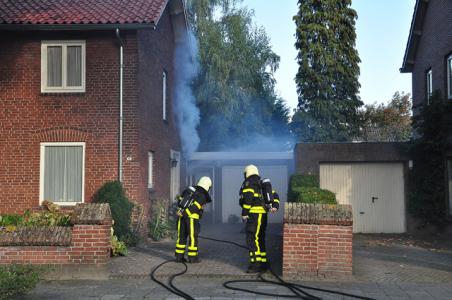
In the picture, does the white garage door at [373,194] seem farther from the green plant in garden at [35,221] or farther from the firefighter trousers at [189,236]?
the green plant in garden at [35,221]

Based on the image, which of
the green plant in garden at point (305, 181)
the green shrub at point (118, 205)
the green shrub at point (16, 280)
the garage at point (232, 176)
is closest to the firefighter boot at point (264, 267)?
the green shrub at point (16, 280)

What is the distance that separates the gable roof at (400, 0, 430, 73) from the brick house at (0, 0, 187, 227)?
9.50 metres

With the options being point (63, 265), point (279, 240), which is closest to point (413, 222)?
point (279, 240)

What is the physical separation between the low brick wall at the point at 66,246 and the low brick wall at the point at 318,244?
10.7 feet

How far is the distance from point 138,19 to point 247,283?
7.86m

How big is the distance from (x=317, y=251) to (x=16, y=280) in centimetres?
476

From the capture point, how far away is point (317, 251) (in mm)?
9273

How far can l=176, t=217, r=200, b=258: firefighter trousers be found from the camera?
35.1 feet

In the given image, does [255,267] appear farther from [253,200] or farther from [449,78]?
[449,78]

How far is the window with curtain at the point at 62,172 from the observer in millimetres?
14594

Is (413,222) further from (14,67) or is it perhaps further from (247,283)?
(14,67)

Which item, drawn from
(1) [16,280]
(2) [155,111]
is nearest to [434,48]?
(2) [155,111]

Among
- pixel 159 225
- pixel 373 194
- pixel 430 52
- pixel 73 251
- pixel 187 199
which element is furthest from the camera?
pixel 430 52

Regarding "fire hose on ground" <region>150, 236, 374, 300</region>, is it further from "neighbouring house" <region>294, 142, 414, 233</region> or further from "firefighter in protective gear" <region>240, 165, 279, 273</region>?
"neighbouring house" <region>294, 142, 414, 233</region>
